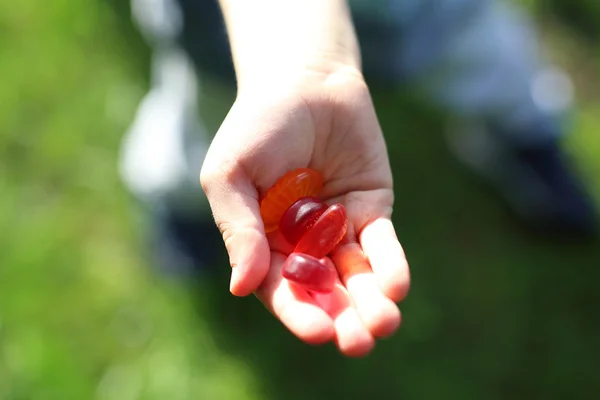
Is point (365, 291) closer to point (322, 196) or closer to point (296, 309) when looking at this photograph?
point (296, 309)

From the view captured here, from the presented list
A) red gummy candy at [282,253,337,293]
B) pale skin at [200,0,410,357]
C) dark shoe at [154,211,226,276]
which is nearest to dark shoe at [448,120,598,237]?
dark shoe at [154,211,226,276]

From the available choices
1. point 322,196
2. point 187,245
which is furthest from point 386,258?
point 187,245

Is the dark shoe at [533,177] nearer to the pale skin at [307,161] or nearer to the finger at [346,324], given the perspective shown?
the pale skin at [307,161]

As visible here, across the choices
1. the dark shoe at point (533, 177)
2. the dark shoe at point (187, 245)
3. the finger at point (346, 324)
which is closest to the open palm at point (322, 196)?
the finger at point (346, 324)

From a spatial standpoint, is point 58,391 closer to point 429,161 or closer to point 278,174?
point 278,174

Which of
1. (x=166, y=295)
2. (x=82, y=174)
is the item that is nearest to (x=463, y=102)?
(x=166, y=295)
